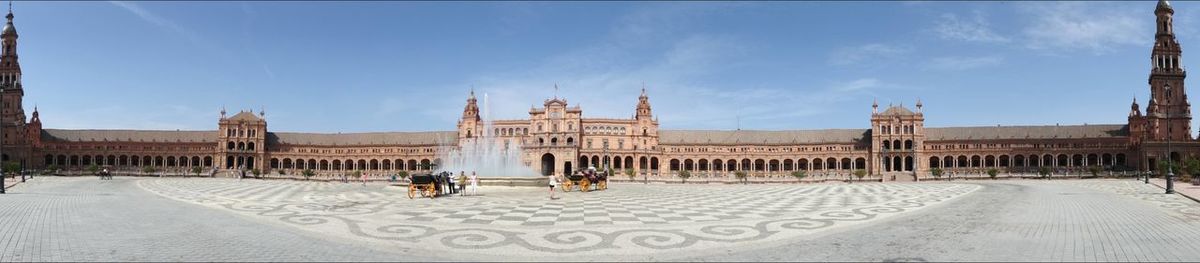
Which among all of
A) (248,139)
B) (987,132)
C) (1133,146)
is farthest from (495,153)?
(1133,146)

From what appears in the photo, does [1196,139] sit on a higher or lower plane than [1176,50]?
lower

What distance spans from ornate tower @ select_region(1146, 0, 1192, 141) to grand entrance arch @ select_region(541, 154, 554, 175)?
76.3 m

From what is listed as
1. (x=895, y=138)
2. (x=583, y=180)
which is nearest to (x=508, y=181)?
(x=583, y=180)

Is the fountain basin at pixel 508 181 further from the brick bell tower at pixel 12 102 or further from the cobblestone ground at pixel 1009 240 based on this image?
the brick bell tower at pixel 12 102

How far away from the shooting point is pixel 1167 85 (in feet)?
271

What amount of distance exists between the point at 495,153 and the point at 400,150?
50.6 metres

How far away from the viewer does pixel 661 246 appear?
36.4 ft

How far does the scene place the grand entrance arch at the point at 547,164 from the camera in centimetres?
9156

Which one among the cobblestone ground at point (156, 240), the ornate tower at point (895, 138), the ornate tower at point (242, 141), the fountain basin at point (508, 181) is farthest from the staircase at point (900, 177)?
the ornate tower at point (242, 141)

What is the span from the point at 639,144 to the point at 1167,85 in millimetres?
68622

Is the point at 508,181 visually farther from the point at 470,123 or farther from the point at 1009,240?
the point at 470,123

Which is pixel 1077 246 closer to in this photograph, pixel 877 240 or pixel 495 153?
pixel 877 240

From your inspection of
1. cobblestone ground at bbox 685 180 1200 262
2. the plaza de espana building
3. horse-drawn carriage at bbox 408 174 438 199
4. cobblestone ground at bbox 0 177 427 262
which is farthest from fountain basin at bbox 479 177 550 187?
the plaza de espana building

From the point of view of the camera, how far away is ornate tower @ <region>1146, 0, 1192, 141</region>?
81.1 metres
